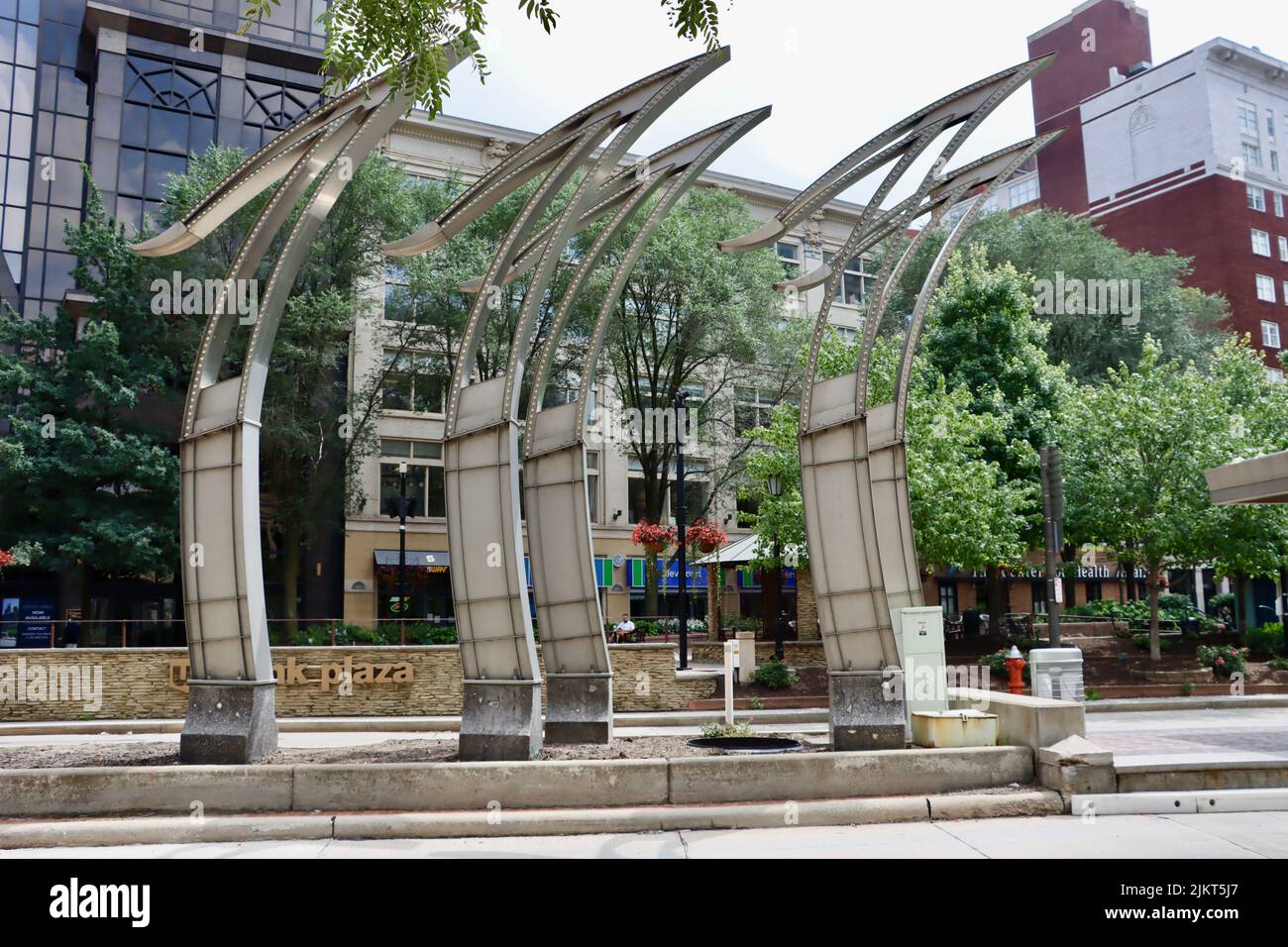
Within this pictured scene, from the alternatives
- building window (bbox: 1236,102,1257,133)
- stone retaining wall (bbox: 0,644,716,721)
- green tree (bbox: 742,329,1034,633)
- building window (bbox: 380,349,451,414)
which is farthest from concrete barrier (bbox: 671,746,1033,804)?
building window (bbox: 1236,102,1257,133)

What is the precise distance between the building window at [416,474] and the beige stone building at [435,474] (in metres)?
0.04

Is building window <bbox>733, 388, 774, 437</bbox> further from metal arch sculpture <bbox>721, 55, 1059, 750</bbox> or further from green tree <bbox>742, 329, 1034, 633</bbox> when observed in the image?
metal arch sculpture <bbox>721, 55, 1059, 750</bbox>

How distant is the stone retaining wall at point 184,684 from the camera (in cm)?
2108

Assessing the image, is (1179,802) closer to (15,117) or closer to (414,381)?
(414,381)

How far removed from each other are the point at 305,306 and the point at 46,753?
67.3 ft

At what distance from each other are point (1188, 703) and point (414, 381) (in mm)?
26923

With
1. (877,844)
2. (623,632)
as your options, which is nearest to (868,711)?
(877,844)

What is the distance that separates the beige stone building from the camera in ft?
135

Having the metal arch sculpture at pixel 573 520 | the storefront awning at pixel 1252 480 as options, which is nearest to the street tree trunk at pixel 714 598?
the storefront awning at pixel 1252 480

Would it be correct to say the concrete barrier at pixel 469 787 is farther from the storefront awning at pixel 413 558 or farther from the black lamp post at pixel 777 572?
the storefront awning at pixel 413 558

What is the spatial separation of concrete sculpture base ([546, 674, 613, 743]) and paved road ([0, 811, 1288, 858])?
3831 mm

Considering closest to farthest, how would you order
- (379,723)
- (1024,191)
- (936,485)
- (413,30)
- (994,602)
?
(413,30) → (379,723) → (936,485) → (994,602) → (1024,191)

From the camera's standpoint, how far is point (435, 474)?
144ft
